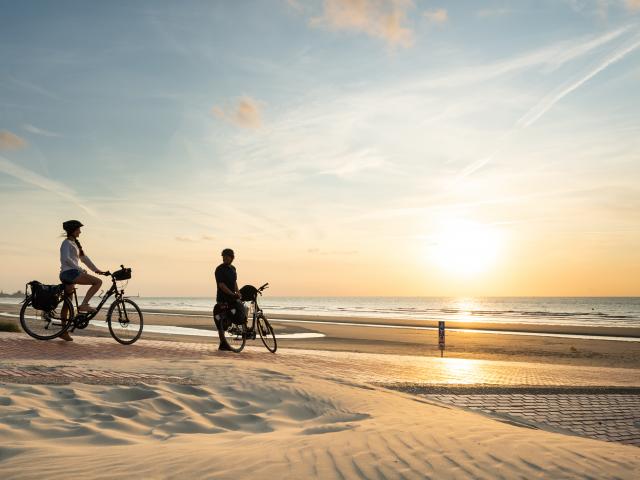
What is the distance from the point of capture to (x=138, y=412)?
Answer: 5.19 metres

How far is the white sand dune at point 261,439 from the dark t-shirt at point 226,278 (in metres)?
5.41

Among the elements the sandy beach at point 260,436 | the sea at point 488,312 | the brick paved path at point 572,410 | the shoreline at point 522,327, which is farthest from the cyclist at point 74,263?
the sea at point 488,312

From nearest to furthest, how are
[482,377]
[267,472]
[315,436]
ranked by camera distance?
[267,472] → [315,436] → [482,377]

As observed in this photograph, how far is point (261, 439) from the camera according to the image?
440cm

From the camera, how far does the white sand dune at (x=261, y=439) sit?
3535 millimetres

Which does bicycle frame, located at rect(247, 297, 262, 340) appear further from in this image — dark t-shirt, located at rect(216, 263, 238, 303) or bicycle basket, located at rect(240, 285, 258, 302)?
dark t-shirt, located at rect(216, 263, 238, 303)

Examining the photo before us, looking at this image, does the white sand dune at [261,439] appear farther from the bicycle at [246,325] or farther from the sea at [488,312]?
the sea at [488,312]

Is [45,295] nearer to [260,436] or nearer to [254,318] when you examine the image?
[254,318]

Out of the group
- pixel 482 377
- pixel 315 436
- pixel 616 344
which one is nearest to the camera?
pixel 315 436

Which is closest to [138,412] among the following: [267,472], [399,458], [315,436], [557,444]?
[315,436]

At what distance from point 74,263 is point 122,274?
99 centimetres

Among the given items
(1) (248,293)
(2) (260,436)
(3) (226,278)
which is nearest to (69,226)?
(3) (226,278)

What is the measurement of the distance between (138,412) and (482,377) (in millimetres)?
7286

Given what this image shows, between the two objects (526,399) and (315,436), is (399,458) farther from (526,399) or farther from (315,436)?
(526,399)
